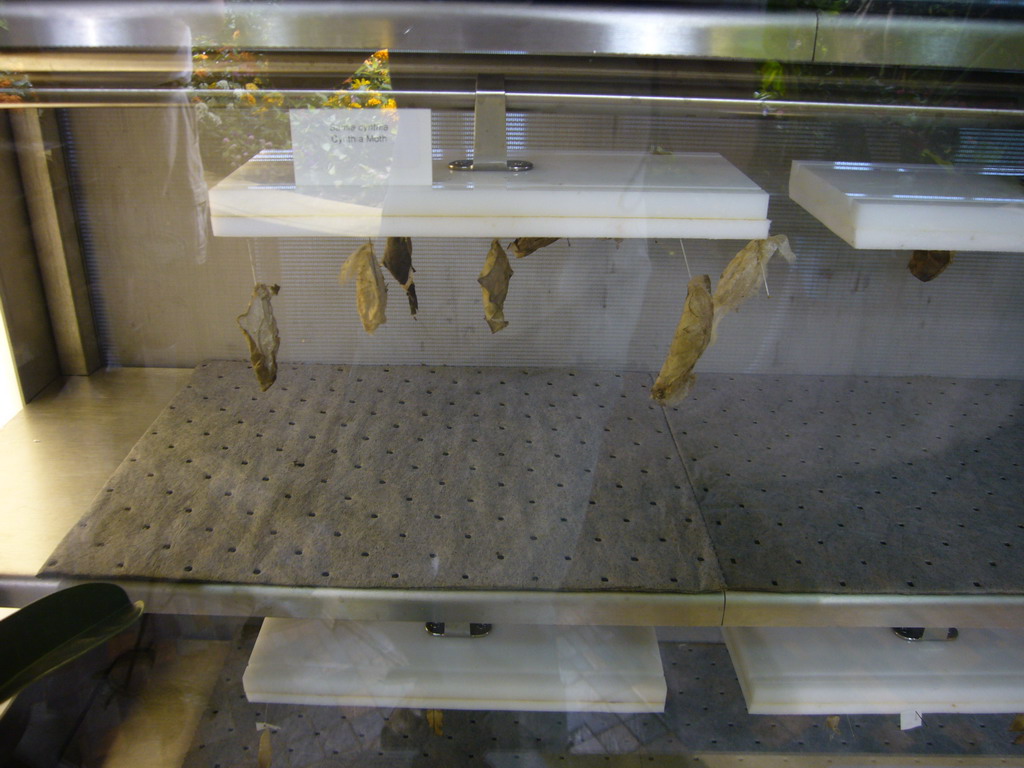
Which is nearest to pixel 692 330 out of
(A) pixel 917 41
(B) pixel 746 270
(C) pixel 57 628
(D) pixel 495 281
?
(B) pixel 746 270

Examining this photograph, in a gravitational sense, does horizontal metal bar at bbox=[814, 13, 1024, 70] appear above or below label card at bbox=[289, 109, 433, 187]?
above

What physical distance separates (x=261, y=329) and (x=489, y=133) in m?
0.27

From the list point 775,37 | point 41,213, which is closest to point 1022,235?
point 775,37

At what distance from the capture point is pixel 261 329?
650 millimetres

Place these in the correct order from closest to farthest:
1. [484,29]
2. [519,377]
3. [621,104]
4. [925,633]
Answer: [484,29]
[621,104]
[925,633]
[519,377]

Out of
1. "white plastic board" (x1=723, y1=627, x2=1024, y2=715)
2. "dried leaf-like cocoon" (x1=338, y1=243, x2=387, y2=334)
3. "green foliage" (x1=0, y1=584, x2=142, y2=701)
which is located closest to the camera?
"green foliage" (x1=0, y1=584, x2=142, y2=701)

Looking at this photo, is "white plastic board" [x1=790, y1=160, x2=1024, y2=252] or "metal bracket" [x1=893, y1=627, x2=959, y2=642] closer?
"white plastic board" [x1=790, y1=160, x2=1024, y2=252]

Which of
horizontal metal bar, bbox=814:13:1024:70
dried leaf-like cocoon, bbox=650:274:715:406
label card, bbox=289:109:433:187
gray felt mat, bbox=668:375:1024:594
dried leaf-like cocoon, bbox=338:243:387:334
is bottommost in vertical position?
gray felt mat, bbox=668:375:1024:594

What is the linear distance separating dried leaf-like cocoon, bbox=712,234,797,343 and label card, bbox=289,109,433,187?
0.30m

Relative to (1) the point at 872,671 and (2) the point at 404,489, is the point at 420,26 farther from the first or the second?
(1) the point at 872,671

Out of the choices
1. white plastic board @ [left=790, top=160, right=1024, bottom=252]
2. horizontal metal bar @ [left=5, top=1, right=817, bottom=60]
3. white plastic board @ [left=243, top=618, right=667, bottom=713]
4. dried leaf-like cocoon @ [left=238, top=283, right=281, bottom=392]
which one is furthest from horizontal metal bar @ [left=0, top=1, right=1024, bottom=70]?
white plastic board @ [left=243, top=618, right=667, bottom=713]

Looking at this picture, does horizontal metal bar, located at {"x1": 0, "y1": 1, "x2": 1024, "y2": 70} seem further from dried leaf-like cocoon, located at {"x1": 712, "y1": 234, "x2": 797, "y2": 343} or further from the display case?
dried leaf-like cocoon, located at {"x1": 712, "y1": 234, "x2": 797, "y2": 343}

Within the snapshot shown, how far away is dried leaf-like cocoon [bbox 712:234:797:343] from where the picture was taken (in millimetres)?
639

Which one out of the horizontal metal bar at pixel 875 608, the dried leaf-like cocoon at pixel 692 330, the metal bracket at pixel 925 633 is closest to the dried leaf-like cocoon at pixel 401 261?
the dried leaf-like cocoon at pixel 692 330
